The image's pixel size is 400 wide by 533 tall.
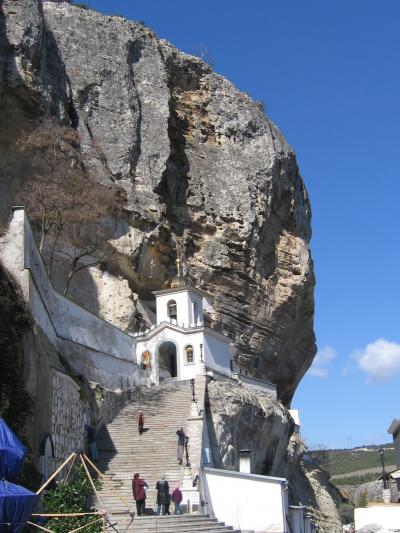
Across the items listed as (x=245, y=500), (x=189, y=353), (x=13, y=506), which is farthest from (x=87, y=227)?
(x=13, y=506)

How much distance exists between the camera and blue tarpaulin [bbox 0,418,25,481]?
35.0ft

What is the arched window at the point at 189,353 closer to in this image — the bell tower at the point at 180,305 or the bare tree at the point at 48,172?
the bell tower at the point at 180,305

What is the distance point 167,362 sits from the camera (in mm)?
34062

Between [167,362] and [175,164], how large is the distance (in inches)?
555

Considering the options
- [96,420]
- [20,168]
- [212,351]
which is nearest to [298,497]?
[212,351]

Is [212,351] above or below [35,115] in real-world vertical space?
below

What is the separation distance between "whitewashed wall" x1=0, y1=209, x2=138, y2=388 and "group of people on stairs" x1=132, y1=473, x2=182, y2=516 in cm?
466

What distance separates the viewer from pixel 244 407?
98.8 feet

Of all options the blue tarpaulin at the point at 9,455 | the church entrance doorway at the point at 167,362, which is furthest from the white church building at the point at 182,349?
the blue tarpaulin at the point at 9,455

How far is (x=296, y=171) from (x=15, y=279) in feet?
113

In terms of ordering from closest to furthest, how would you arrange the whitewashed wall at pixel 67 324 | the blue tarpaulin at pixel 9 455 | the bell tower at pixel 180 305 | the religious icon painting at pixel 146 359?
the blue tarpaulin at pixel 9 455
the whitewashed wall at pixel 67 324
the religious icon painting at pixel 146 359
the bell tower at pixel 180 305

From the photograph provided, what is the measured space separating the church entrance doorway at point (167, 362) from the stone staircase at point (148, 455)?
415 cm

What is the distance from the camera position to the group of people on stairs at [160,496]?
58.8ft

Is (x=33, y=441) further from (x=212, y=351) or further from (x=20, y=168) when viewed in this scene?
(x=20, y=168)
